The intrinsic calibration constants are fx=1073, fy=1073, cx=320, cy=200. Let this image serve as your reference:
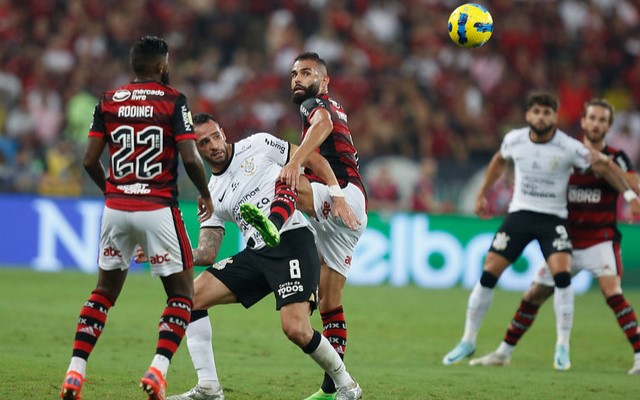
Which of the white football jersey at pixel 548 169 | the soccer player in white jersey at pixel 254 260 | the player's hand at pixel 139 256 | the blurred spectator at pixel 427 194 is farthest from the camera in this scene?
the blurred spectator at pixel 427 194

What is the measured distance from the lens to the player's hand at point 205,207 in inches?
275

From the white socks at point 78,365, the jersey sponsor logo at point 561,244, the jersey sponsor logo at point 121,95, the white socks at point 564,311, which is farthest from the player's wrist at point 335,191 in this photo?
the white socks at point 564,311

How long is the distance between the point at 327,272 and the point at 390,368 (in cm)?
187

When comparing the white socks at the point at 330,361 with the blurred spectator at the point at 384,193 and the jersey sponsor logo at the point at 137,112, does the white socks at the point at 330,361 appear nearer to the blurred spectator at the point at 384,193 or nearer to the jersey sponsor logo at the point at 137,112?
the jersey sponsor logo at the point at 137,112

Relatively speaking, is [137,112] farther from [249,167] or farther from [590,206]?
[590,206]

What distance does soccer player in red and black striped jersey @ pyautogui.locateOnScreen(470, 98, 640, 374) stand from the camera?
10.5 meters

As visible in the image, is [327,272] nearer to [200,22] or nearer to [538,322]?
[538,322]

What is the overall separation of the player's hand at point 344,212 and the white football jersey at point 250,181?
0.78 ft

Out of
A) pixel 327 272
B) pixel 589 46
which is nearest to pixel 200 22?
pixel 589 46

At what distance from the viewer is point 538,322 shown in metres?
14.1

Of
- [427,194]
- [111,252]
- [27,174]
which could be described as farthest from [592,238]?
[27,174]

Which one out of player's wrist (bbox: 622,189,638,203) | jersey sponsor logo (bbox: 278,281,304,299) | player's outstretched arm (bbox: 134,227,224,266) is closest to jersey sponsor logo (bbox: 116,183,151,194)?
player's outstretched arm (bbox: 134,227,224,266)

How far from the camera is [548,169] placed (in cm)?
1041

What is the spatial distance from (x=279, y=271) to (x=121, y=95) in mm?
1646
